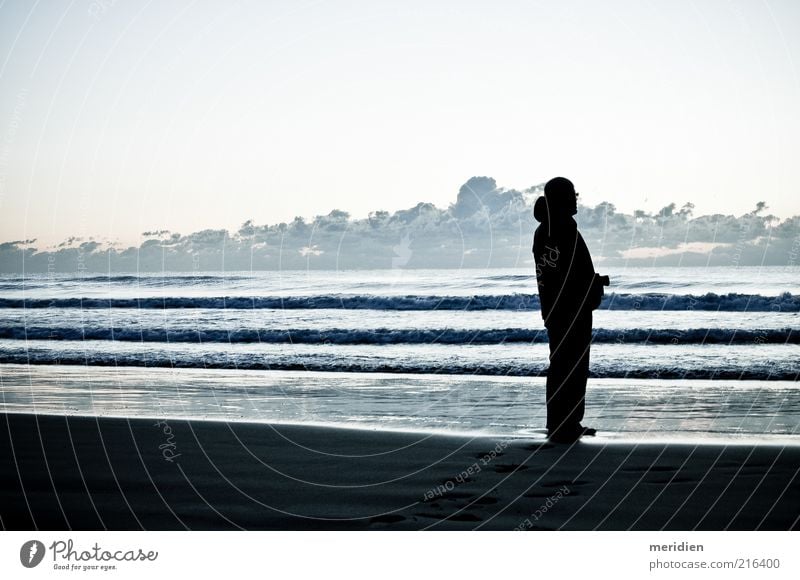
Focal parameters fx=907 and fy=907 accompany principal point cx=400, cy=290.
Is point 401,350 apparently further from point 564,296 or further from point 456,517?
point 456,517

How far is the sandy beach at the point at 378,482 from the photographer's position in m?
6.07

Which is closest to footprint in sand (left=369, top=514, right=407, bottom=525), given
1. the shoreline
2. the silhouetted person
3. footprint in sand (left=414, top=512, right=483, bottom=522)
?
footprint in sand (left=414, top=512, right=483, bottom=522)

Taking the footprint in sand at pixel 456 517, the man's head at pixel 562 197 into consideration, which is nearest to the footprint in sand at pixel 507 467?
the footprint in sand at pixel 456 517

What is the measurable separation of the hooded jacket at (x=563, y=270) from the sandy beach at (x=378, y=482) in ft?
4.30

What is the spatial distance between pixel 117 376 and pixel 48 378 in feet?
3.71

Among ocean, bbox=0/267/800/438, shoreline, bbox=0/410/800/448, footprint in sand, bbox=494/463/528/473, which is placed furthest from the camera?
ocean, bbox=0/267/800/438

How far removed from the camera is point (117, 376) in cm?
1562

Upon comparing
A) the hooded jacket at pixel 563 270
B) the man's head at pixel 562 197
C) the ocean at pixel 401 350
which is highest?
the man's head at pixel 562 197

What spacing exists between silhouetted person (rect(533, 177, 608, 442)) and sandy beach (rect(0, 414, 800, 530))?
44 cm

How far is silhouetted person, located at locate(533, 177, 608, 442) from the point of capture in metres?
8.80

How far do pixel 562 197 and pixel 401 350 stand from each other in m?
12.4

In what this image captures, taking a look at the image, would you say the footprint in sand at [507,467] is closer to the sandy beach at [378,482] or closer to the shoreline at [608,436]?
the sandy beach at [378,482]

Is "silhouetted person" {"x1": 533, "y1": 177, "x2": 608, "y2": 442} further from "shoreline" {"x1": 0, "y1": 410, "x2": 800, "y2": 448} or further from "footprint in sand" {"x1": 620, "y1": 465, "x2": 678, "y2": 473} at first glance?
"footprint in sand" {"x1": 620, "y1": 465, "x2": 678, "y2": 473}
